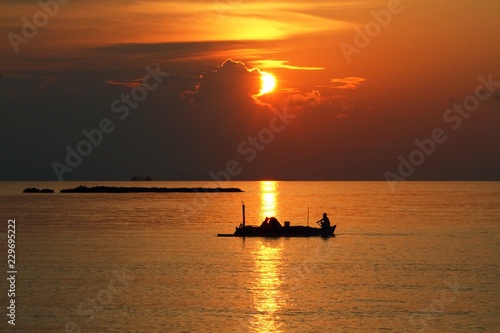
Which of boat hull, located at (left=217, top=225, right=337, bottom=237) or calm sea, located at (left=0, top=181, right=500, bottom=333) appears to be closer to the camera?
calm sea, located at (left=0, top=181, right=500, bottom=333)

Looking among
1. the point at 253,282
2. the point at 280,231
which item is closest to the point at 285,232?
the point at 280,231

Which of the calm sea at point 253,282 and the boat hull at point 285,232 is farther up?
the boat hull at point 285,232

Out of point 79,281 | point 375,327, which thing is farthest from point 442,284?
point 79,281

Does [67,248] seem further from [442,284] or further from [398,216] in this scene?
[398,216]

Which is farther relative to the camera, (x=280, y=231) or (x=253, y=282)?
(x=280, y=231)

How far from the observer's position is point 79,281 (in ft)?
138

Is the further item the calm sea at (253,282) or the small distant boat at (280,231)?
the small distant boat at (280,231)

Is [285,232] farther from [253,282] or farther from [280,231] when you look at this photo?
[253,282]

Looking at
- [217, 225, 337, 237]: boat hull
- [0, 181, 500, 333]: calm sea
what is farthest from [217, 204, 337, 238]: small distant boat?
[0, 181, 500, 333]: calm sea

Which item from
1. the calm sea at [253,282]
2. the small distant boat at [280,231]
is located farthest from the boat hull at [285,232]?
the calm sea at [253,282]

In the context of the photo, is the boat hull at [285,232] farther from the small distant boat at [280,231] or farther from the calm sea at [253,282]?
the calm sea at [253,282]

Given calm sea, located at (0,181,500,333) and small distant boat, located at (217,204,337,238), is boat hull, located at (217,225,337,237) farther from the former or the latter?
calm sea, located at (0,181,500,333)

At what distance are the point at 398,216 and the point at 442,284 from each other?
205 ft

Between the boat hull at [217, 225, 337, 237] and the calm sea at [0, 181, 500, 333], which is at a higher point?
A: the boat hull at [217, 225, 337, 237]
